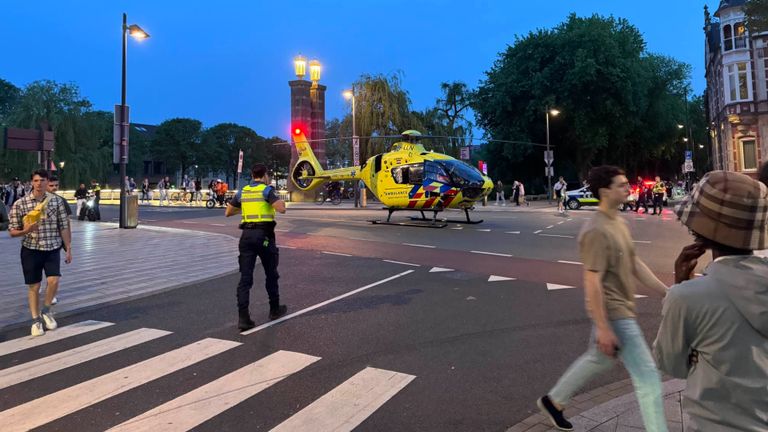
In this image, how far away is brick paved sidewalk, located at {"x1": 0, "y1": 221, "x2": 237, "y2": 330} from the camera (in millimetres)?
7984

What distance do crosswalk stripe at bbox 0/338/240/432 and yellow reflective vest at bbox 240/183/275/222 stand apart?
1.53m

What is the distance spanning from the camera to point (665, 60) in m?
55.9

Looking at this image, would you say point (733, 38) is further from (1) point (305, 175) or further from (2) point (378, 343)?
(2) point (378, 343)

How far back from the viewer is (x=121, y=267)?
10883mm

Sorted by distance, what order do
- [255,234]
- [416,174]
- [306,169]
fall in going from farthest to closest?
1. [306,169]
2. [416,174]
3. [255,234]

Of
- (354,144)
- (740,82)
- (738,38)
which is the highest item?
(738,38)

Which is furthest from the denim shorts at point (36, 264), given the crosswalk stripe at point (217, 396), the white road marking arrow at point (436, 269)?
the white road marking arrow at point (436, 269)

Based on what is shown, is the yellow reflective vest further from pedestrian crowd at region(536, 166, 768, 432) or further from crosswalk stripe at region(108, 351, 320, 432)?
pedestrian crowd at region(536, 166, 768, 432)

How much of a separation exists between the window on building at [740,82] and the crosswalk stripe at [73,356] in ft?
169

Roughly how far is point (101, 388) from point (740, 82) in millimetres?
53466

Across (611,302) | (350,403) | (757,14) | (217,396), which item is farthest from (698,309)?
(757,14)

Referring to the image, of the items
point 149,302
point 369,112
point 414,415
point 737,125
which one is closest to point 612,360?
point 414,415

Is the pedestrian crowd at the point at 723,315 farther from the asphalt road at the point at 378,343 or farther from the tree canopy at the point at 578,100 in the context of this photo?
the tree canopy at the point at 578,100

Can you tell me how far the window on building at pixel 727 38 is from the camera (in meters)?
44.9
